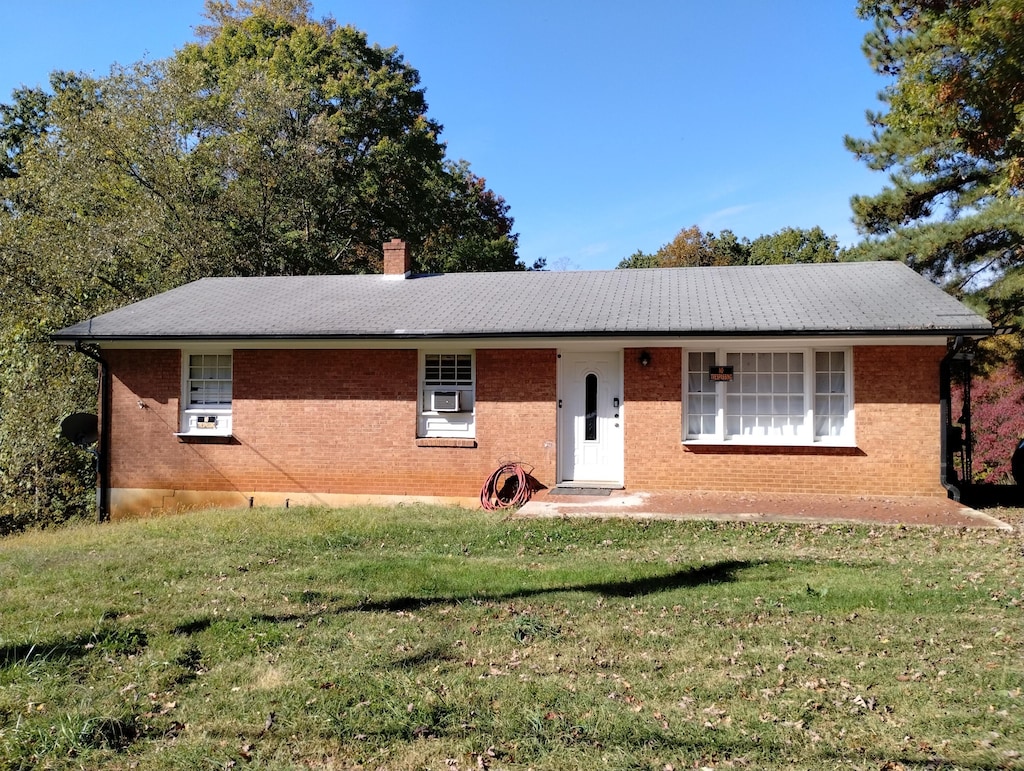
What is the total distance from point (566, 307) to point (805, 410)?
4.37m

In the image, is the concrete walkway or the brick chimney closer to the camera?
the concrete walkway

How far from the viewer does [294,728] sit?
3.99 m

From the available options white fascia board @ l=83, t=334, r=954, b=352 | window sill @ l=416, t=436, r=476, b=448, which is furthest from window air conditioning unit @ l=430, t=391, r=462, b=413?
white fascia board @ l=83, t=334, r=954, b=352

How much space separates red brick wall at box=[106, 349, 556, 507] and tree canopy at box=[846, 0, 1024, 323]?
7076 mm

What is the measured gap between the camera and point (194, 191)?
20.9 m

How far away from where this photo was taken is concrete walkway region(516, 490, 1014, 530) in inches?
381

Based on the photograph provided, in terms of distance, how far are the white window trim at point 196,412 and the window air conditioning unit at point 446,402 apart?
3.88m

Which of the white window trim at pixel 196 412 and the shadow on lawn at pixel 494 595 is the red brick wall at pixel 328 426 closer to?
the white window trim at pixel 196 412

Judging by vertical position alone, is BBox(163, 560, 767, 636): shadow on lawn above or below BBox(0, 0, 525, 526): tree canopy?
below

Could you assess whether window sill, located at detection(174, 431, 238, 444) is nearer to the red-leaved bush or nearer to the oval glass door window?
the oval glass door window

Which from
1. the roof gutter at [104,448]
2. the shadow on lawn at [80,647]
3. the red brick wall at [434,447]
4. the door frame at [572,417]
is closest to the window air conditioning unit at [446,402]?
the red brick wall at [434,447]

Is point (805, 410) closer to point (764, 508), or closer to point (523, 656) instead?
point (764, 508)

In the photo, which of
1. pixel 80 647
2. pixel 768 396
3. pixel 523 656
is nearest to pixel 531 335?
pixel 768 396

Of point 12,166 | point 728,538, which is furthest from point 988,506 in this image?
point 12,166
